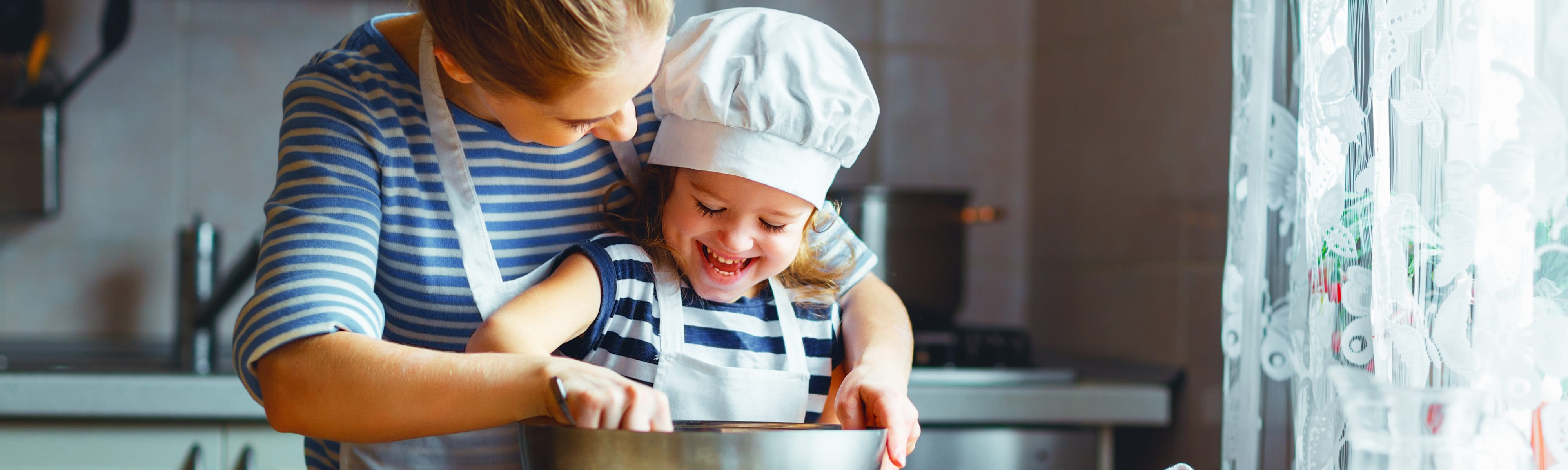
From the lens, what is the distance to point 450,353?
652 mm

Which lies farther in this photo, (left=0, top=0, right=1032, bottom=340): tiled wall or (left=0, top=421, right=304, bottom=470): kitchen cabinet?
(left=0, top=0, right=1032, bottom=340): tiled wall

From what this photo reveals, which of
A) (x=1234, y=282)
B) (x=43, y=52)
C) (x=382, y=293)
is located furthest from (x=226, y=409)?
(x=1234, y=282)

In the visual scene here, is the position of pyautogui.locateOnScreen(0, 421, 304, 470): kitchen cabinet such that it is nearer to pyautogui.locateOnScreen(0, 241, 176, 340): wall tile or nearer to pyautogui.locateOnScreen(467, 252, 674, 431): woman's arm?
pyautogui.locateOnScreen(0, 241, 176, 340): wall tile

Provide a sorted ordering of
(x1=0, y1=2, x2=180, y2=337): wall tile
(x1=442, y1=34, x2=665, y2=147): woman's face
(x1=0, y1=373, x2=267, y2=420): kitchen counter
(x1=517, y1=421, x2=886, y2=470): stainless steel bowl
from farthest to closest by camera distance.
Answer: (x1=0, y1=2, x2=180, y2=337): wall tile < (x1=0, y1=373, x2=267, y2=420): kitchen counter < (x1=442, y1=34, x2=665, y2=147): woman's face < (x1=517, y1=421, x2=886, y2=470): stainless steel bowl

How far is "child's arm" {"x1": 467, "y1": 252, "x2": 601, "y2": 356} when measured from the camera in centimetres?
73

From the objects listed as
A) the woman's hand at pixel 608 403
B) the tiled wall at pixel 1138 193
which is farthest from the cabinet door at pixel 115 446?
the tiled wall at pixel 1138 193

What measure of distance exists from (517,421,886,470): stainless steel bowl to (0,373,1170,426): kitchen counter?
825 mm

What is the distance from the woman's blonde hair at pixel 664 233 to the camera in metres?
0.90

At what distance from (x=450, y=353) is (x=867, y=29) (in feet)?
4.88

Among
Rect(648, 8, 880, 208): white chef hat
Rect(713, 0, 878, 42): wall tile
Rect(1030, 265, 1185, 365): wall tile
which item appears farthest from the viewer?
Rect(713, 0, 878, 42): wall tile

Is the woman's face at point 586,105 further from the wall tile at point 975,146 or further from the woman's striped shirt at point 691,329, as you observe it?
the wall tile at point 975,146

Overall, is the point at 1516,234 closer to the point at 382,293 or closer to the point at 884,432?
the point at 884,432

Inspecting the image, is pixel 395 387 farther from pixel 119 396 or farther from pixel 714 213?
pixel 119 396

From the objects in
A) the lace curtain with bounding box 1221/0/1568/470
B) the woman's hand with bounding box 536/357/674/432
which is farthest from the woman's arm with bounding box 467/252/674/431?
the lace curtain with bounding box 1221/0/1568/470
